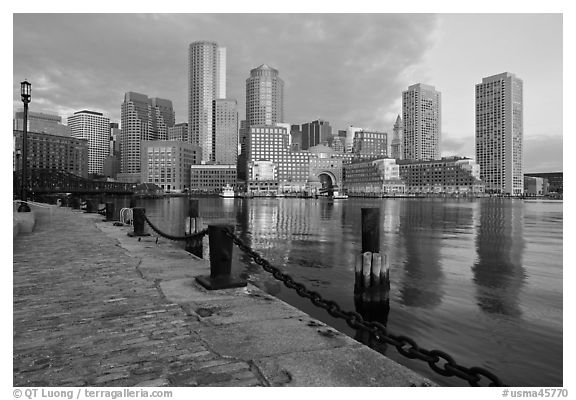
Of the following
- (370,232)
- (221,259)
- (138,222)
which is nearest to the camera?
(221,259)

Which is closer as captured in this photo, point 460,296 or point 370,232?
point 370,232

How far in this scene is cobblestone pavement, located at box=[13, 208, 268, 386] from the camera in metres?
3.55

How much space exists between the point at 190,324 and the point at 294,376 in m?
2.10

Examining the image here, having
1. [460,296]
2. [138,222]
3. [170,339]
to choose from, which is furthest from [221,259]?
[138,222]

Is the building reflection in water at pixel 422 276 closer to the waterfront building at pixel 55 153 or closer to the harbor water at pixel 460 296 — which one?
the harbor water at pixel 460 296

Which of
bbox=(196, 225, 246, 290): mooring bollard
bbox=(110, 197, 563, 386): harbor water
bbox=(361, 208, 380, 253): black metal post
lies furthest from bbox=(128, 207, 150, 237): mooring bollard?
bbox=(196, 225, 246, 290): mooring bollard

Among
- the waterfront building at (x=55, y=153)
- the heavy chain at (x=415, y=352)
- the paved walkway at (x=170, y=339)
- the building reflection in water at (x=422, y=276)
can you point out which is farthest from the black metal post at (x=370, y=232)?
the waterfront building at (x=55, y=153)

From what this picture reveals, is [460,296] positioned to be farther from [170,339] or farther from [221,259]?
[170,339]

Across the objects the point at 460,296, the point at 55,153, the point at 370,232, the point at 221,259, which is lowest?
the point at 460,296

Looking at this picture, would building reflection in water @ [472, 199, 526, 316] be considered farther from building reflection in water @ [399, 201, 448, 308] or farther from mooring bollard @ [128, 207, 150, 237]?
mooring bollard @ [128, 207, 150, 237]

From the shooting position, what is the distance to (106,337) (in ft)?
15.3

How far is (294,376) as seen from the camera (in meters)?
3.51

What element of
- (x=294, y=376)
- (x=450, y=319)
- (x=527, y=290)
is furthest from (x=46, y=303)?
(x=527, y=290)

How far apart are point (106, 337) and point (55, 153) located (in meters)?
191
